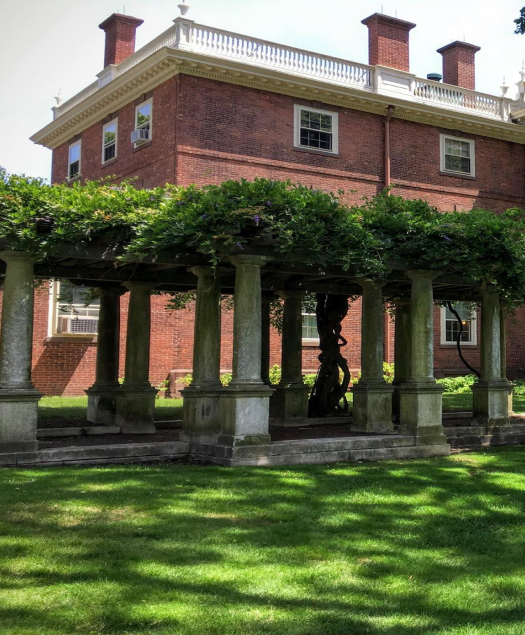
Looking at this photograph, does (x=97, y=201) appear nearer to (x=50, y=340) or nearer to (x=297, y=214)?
(x=297, y=214)

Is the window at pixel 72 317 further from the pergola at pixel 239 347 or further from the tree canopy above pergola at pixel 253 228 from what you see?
the tree canopy above pergola at pixel 253 228

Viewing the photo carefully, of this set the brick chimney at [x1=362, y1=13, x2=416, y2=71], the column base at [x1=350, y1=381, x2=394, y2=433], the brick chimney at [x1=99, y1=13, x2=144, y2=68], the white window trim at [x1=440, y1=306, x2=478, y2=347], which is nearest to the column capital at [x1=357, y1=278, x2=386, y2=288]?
the column base at [x1=350, y1=381, x2=394, y2=433]

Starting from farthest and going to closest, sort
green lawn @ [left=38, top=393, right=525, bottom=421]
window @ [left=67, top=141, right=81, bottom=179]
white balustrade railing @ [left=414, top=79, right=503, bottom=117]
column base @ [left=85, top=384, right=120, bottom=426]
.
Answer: window @ [left=67, top=141, right=81, bottom=179] < white balustrade railing @ [left=414, top=79, right=503, bottom=117] < green lawn @ [left=38, top=393, right=525, bottom=421] < column base @ [left=85, top=384, right=120, bottom=426]

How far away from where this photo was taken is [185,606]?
527cm

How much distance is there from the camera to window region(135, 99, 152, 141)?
23.6m

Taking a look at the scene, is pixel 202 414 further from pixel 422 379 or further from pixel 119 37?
pixel 119 37

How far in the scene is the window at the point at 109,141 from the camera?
25828mm

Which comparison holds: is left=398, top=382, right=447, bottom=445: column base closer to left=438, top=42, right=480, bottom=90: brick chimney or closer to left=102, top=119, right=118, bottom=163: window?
left=102, top=119, right=118, bottom=163: window

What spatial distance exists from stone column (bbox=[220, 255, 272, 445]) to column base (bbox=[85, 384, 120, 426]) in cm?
429

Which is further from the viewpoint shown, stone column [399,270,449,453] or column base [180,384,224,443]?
stone column [399,270,449,453]

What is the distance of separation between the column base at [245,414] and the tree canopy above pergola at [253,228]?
1816 mm

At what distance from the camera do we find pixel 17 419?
10.1m

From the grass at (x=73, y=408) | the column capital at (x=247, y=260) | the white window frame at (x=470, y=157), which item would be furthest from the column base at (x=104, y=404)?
the white window frame at (x=470, y=157)

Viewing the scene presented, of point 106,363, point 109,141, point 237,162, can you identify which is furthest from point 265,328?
point 109,141
